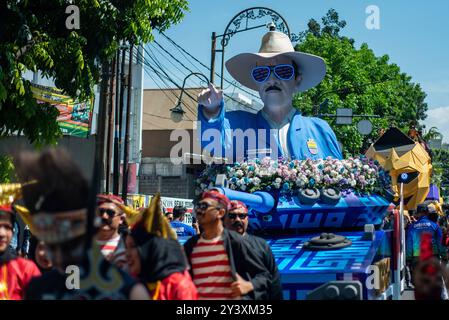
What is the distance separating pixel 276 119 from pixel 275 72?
529 mm

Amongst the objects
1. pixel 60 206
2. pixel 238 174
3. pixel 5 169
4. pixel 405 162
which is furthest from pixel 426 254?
pixel 405 162

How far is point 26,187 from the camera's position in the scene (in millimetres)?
3055

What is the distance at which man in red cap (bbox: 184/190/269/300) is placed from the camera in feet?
15.3

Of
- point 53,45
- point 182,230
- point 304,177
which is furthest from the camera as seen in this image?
point 182,230

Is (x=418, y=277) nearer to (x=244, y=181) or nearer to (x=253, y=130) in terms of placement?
(x=244, y=181)

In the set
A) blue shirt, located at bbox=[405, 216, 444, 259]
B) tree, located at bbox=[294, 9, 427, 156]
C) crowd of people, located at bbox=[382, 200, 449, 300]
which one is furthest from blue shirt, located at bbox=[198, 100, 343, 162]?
tree, located at bbox=[294, 9, 427, 156]

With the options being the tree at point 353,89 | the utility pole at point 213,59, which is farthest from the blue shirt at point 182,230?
the tree at point 353,89

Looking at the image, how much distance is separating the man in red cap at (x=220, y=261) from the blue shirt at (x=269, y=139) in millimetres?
2629

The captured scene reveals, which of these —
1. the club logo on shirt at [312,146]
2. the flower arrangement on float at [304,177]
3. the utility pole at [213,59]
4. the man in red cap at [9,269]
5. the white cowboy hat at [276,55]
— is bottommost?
the man in red cap at [9,269]

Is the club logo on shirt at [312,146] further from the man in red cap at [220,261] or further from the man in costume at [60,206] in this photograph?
the man in costume at [60,206]

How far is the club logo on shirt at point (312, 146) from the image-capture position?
7990 mm

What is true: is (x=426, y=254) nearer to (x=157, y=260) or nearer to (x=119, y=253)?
(x=157, y=260)

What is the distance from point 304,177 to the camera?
7.24 m
